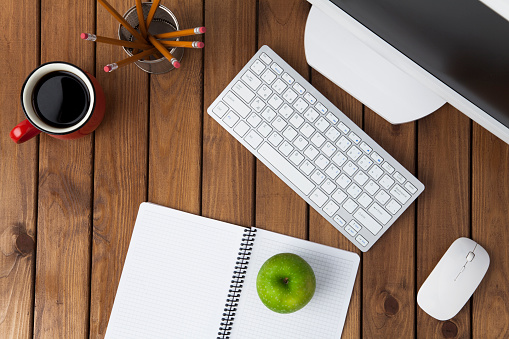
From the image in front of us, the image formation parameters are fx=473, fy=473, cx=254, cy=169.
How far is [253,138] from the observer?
799 millimetres

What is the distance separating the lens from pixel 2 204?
0.83 meters

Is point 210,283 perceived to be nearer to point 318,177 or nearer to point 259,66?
point 318,177

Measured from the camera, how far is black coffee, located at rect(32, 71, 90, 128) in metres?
0.74

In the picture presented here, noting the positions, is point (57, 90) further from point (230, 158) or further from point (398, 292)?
point (398, 292)

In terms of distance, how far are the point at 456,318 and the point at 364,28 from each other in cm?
51

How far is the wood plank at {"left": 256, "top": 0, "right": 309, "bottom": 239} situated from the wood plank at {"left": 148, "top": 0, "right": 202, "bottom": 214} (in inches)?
4.1

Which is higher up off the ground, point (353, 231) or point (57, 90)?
point (57, 90)

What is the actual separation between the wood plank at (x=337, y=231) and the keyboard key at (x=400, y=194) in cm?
11

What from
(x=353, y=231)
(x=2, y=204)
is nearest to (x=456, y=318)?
(x=353, y=231)

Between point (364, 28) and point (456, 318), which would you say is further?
point (456, 318)

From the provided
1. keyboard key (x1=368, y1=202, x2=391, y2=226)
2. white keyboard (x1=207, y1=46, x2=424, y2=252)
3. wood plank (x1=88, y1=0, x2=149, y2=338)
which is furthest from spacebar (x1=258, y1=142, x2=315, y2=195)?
wood plank (x1=88, y1=0, x2=149, y2=338)

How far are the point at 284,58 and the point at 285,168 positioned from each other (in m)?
0.19

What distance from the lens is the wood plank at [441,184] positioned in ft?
2.64

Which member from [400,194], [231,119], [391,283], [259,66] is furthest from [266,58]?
[391,283]
